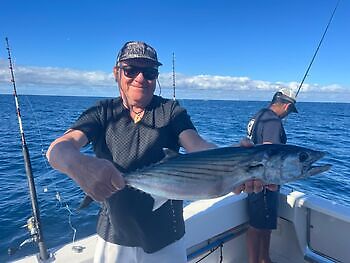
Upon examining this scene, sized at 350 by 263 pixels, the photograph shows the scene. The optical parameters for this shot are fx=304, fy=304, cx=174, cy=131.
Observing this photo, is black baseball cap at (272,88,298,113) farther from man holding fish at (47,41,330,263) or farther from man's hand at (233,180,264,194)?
man's hand at (233,180,264,194)

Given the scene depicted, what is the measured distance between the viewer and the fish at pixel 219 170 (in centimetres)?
216

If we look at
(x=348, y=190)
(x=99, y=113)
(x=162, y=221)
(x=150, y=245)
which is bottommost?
(x=348, y=190)

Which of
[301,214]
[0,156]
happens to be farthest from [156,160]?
[0,156]

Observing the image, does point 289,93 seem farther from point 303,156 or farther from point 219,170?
point 219,170

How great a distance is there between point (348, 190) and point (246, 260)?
6.64 meters

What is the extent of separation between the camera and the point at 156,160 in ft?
8.44

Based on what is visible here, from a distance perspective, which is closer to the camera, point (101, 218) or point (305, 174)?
point (305, 174)

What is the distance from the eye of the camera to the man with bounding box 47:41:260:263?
8.16 ft

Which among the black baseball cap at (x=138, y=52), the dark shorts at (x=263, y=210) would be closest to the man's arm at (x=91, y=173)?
the black baseball cap at (x=138, y=52)

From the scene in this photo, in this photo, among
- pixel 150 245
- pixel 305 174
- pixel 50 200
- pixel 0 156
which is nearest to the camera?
pixel 305 174

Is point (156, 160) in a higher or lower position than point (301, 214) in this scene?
higher

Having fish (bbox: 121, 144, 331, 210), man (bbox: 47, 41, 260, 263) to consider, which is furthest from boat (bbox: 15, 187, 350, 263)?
fish (bbox: 121, 144, 331, 210)

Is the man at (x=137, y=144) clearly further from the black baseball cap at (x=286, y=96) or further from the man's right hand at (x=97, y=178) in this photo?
the black baseball cap at (x=286, y=96)

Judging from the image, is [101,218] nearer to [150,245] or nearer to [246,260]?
[150,245]
